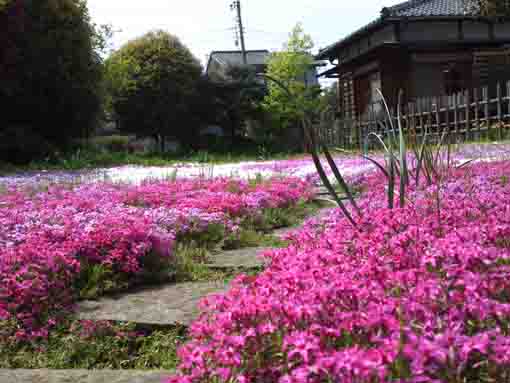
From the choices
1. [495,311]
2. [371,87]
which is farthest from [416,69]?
[495,311]

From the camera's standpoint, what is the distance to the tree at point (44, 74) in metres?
18.0

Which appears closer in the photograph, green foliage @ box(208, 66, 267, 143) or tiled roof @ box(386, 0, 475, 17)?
tiled roof @ box(386, 0, 475, 17)

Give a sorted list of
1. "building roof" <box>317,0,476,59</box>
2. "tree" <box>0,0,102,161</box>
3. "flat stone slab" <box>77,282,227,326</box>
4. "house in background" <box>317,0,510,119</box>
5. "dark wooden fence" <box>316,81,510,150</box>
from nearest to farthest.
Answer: "flat stone slab" <box>77,282,227,326</box> < "dark wooden fence" <box>316,81,510,150</box> < "tree" <box>0,0,102,161</box> < "building roof" <box>317,0,476,59</box> < "house in background" <box>317,0,510,119</box>

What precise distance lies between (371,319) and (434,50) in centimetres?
2376

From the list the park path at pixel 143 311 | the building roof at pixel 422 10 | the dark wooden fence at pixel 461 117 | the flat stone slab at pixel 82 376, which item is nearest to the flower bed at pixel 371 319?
the flat stone slab at pixel 82 376

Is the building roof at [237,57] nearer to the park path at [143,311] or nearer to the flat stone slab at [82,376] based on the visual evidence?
the park path at [143,311]

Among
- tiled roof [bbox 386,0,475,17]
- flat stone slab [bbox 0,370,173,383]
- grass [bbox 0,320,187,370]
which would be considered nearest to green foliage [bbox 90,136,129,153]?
tiled roof [bbox 386,0,475,17]

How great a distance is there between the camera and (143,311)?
124 inches

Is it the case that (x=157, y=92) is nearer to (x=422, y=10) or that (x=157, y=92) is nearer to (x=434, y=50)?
(x=422, y=10)

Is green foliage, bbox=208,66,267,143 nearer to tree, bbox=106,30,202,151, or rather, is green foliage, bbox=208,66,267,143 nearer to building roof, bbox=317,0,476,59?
tree, bbox=106,30,202,151

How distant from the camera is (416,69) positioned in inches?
928

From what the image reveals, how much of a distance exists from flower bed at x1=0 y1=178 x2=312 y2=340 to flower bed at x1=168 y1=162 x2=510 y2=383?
138 centimetres

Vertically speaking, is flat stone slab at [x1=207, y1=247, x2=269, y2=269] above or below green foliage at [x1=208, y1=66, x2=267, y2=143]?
below

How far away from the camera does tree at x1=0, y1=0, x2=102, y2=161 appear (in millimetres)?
18000
